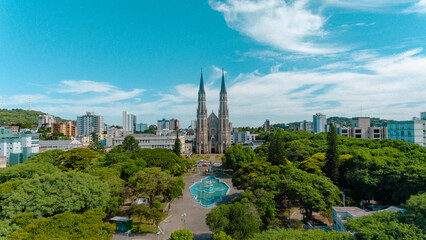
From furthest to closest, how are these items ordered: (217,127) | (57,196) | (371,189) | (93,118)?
(93,118) → (217,127) → (371,189) → (57,196)

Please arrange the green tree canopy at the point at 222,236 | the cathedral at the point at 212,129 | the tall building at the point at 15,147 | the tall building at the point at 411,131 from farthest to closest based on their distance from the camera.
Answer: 1. the cathedral at the point at 212,129
2. the tall building at the point at 411,131
3. the tall building at the point at 15,147
4. the green tree canopy at the point at 222,236

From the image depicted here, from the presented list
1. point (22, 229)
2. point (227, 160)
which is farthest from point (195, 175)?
point (22, 229)

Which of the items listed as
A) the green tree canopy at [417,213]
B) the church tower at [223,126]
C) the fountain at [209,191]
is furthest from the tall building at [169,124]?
the green tree canopy at [417,213]

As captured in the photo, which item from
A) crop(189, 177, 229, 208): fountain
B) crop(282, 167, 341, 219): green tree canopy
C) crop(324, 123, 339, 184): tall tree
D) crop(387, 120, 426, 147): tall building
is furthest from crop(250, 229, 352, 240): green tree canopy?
crop(387, 120, 426, 147): tall building

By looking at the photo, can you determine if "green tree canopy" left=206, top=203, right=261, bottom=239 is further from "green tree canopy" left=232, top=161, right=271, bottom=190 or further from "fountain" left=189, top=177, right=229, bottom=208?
"fountain" left=189, top=177, right=229, bottom=208

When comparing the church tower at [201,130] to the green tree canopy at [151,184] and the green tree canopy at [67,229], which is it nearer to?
the green tree canopy at [151,184]

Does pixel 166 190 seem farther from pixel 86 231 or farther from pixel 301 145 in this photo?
pixel 301 145

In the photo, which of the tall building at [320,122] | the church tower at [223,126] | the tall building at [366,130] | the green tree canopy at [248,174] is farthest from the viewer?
the tall building at [320,122]
